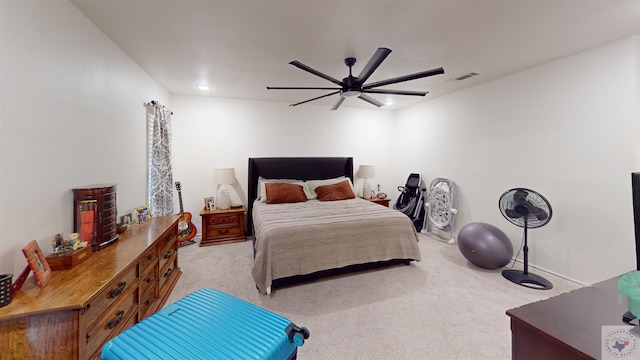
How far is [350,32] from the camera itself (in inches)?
80.9

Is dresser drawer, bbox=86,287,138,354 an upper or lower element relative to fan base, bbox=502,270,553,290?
upper

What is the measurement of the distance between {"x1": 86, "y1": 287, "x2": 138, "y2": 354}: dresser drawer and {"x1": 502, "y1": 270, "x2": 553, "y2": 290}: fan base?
360 centimetres

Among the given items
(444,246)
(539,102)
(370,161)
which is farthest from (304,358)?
(370,161)

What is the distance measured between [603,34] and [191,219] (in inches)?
218

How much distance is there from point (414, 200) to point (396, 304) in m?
2.74

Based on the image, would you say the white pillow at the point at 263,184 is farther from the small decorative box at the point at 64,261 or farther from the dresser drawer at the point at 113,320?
the small decorative box at the point at 64,261

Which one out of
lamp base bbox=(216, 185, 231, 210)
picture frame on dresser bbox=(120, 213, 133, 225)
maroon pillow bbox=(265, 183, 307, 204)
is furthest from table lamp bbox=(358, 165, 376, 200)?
picture frame on dresser bbox=(120, 213, 133, 225)

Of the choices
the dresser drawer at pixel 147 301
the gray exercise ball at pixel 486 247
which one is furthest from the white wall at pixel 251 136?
the gray exercise ball at pixel 486 247

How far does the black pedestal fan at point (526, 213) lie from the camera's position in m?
2.52

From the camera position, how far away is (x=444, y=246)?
378 cm

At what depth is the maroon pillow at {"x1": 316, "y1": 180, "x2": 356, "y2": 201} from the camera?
4.14 meters

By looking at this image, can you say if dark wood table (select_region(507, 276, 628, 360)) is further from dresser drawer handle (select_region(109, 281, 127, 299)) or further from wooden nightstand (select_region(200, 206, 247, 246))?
wooden nightstand (select_region(200, 206, 247, 246))

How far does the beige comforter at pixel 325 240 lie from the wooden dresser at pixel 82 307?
99cm

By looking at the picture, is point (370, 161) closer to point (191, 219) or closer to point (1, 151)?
point (191, 219)
